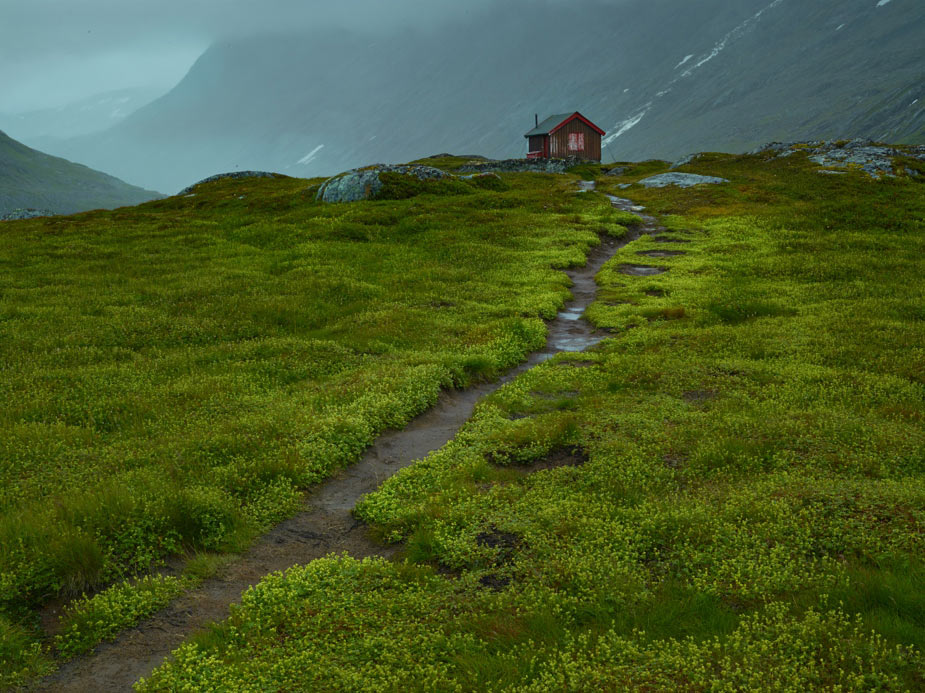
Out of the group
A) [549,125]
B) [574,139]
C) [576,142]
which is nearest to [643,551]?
[549,125]

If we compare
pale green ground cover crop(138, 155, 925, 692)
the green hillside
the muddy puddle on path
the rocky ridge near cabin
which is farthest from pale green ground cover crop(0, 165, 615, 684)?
the rocky ridge near cabin

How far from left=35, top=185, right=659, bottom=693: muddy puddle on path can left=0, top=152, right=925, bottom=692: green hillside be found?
0.28 meters

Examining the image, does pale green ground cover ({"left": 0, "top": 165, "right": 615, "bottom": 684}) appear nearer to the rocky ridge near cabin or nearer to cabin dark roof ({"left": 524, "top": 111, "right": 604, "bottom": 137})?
the rocky ridge near cabin

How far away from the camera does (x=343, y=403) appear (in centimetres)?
1472

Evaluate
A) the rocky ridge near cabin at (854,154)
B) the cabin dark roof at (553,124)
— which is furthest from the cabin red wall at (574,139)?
the rocky ridge near cabin at (854,154)

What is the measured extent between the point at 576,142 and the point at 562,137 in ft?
13.1

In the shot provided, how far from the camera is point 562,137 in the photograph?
11538 cm

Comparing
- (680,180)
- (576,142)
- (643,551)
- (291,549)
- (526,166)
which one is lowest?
(291,549)

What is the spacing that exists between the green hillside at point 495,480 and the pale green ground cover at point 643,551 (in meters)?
0.04

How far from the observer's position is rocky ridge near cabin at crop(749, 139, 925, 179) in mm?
64500

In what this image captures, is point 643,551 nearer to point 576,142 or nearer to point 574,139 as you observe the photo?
point 574,139

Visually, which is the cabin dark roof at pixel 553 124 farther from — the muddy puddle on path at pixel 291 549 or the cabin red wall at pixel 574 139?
the muddy puddle on path at pixel 291 549

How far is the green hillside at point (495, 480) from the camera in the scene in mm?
7062

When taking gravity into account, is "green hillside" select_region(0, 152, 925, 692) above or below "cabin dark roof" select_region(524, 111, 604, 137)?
below
